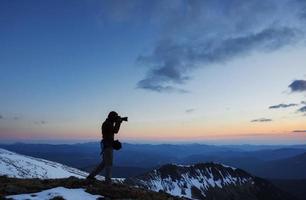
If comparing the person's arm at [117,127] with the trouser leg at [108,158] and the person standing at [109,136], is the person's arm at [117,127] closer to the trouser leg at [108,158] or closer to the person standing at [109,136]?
the person standing at [109,136]

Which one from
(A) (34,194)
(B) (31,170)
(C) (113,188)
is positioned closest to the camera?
(A) (34,194)

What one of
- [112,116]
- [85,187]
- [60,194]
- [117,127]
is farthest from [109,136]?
[60,194]

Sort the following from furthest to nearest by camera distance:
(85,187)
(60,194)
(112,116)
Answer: (112,116), (85,187), (60,194)

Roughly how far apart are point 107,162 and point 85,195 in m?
2.79

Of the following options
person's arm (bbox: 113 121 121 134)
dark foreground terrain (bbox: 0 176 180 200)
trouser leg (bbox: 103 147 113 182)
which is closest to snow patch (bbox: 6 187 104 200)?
dark foreground terrain (bbox: 0 176 180 200)

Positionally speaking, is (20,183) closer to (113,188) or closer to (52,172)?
(113,188)

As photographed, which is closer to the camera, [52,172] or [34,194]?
[34,194]

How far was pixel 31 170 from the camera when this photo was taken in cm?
15012

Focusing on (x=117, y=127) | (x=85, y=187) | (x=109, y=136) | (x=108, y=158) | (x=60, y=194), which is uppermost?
(x=117, y=127)

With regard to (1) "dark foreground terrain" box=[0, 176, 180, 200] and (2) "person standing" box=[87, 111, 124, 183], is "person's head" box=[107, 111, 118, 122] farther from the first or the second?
(1) "dark foreground terrain" box=[0, 176, 180, 200]

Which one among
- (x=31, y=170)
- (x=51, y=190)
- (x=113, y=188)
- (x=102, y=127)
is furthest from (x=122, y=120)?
(x=31, y=170)

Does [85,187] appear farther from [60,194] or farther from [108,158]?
[60,194]

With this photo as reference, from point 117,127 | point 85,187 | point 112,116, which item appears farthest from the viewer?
point 117,127

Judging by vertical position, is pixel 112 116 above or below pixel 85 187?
above
